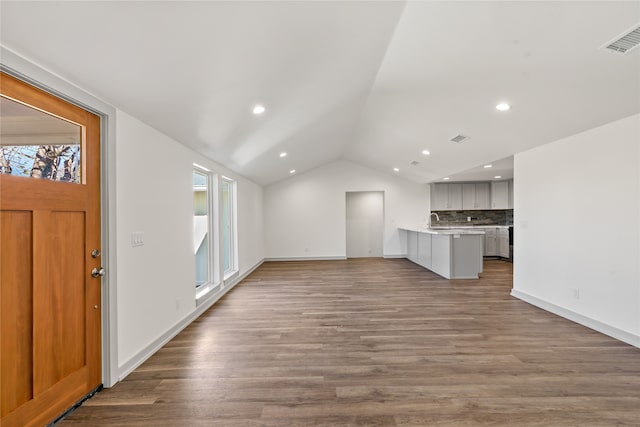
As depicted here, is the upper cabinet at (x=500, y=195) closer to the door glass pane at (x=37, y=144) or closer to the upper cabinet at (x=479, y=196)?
the upper cabinet at (x=479, y=196)

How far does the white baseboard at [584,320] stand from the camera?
9.66 ft

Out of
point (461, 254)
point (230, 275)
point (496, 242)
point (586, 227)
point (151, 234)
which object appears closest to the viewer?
point (151, 234)

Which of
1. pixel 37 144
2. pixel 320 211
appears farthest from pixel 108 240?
pixel 320 211

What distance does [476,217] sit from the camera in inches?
345

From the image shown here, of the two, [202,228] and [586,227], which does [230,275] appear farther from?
[586,227]

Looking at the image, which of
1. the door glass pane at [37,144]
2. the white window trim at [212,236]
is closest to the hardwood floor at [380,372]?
the white window trim at [212,236]

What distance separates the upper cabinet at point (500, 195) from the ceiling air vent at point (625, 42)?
21.8ft

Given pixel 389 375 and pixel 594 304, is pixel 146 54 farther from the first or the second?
pixel 594 304

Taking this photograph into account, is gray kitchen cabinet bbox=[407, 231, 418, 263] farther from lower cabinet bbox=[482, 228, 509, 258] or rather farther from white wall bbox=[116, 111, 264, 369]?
white wall bbox=[116, 111, 264, 369]

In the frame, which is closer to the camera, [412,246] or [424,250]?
[424,250]

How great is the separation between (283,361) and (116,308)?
4.61 feet

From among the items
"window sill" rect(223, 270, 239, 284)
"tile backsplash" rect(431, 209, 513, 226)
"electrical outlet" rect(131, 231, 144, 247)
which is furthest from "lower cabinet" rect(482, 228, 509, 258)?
"electrical outlet" rect(131, 231, 144, 247)

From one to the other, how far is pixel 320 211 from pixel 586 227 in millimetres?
6120

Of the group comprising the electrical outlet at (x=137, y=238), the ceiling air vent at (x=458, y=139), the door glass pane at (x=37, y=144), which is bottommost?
the electrical outlet at (x=137, y=238)
